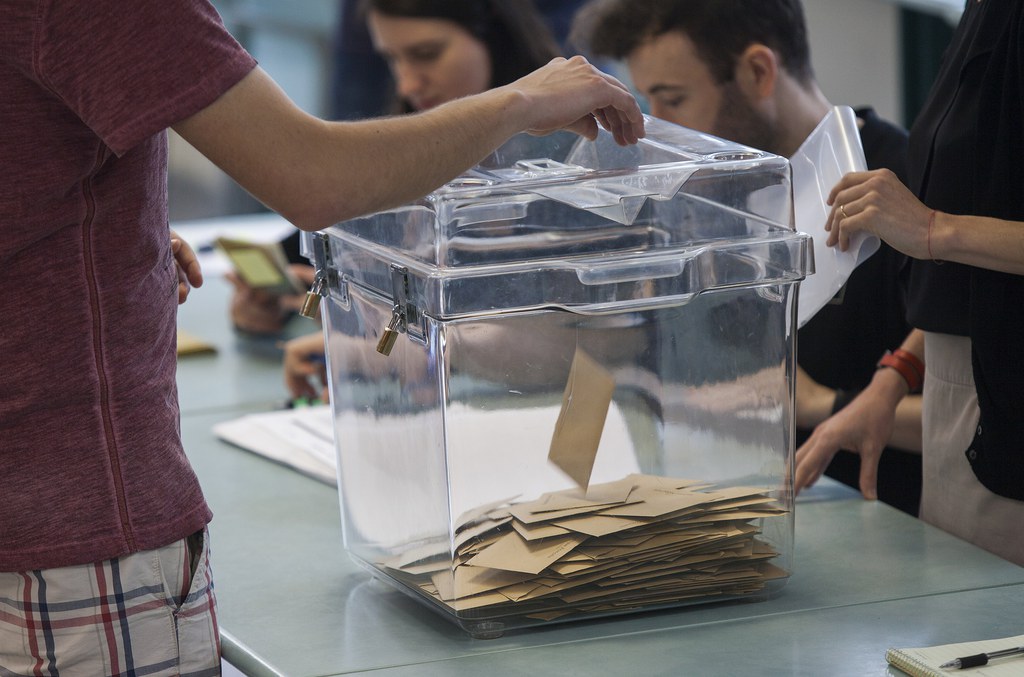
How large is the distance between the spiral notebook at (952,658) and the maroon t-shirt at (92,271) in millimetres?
541

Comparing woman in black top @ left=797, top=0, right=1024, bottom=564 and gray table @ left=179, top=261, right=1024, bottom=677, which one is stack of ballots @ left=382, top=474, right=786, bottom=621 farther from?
woman in black top @ left=797, top=0, right=1024, bottom=564

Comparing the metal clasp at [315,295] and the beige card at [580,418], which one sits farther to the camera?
the metal clasp at [315,295]

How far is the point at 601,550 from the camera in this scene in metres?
0.98

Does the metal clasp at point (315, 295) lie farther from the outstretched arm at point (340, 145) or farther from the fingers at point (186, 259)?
the outstretched arm at point (340, 145)

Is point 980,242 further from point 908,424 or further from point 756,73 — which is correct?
point 756,73

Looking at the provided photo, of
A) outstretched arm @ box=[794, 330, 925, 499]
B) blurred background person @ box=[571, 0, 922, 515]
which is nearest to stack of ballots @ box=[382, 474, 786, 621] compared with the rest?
outstretched arm @ box=[794, 330, 925, 499]

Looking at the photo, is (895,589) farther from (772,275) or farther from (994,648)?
(772,275)

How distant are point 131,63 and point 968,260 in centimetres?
79

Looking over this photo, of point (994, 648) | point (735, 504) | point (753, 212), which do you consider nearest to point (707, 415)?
point (735, 504)

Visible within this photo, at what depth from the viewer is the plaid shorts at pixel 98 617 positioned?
0.88 metres

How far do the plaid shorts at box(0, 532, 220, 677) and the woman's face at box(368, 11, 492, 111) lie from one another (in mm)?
1591

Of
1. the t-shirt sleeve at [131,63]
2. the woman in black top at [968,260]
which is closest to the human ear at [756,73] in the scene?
the woman in black top at [968,260]

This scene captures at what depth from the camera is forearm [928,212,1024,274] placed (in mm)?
1145

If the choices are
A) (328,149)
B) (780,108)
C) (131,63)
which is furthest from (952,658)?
(780,108)
